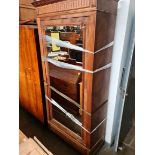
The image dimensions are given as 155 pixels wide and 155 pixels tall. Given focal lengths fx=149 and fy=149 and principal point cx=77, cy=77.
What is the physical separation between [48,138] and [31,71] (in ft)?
3.29

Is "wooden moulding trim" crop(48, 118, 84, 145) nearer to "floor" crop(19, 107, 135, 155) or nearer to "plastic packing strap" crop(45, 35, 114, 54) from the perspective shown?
"floor" crop(19, 107, 135, 155)

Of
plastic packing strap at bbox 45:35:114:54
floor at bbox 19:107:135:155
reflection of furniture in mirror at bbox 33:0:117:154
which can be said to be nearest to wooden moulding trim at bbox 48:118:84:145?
reflection of furniture in mirror at bbox 33:0:117:154

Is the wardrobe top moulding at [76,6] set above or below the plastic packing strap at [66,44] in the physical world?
above

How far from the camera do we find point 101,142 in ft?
6.52

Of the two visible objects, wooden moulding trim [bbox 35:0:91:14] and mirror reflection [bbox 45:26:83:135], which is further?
mirror reflection [bbox 45:26:83:135]

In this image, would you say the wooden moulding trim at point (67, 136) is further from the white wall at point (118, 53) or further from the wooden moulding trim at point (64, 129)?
the white wall at point (118, 53)

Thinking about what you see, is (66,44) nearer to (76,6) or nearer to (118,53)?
(76,6)

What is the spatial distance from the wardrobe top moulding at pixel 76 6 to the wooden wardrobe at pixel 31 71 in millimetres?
366

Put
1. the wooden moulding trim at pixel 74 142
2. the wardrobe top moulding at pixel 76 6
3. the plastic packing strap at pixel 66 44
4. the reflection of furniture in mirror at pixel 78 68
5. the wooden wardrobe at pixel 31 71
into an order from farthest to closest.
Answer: the wooden wardrobe at pixel 31 71
the wooden moulding trim at pixel 74 142
the plastic packing strap at pixel 66 44
the reflection of furniture in mirror at pixel 78 68
the wardrobe top moulding at pixel 76 6

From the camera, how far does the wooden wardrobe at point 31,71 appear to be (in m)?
1.93

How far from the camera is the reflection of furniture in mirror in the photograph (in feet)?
4.19

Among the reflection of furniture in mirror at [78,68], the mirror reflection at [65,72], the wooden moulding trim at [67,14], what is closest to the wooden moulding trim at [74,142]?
the reflection of furniture in mirror at [78,68]
